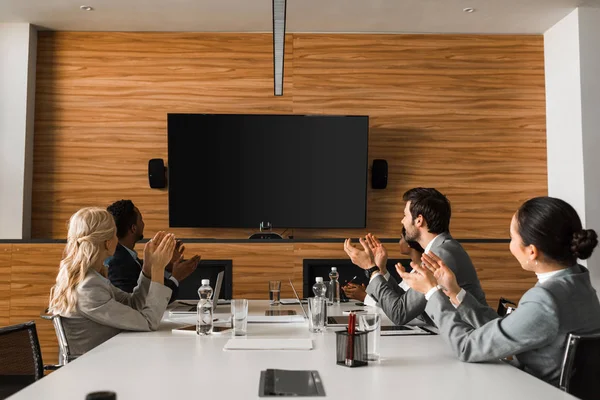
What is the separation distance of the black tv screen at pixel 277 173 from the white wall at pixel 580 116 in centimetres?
178

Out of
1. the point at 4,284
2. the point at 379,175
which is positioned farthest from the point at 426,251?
the point at 4,284

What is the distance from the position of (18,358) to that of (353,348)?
113cm

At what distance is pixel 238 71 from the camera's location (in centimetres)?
591

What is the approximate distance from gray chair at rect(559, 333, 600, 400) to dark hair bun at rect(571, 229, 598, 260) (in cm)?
23

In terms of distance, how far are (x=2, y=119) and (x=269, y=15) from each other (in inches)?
101

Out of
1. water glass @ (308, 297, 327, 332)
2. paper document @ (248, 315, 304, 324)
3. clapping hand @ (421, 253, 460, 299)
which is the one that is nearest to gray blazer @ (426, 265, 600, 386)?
clapping hand @ (421, 253, 460, 299)

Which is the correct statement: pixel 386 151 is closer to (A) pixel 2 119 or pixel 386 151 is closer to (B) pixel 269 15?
(B) pixel 269 15

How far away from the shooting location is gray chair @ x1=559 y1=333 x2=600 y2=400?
169cm

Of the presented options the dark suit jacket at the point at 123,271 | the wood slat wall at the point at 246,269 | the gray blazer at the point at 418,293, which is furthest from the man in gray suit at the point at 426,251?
the wood slat wall at the point at 246,269

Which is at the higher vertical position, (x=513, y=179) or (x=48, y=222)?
(x=513, y=179)

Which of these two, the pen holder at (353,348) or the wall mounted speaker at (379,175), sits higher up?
A: the wall mounted speaker at (379,175)

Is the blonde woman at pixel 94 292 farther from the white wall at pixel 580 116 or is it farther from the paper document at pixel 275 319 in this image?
the white wall at pixel 580 116

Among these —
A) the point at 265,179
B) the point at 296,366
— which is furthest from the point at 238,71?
the point at 296,366

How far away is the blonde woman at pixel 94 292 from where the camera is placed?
237 centimetres
